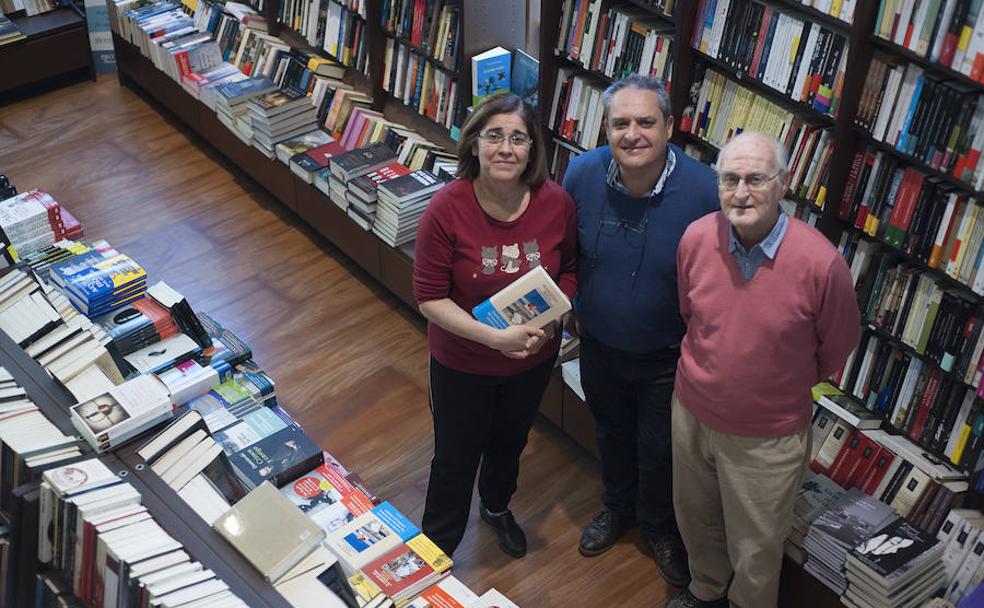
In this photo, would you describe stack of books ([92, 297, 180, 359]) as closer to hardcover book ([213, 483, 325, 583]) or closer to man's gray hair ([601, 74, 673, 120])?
hardcover book ([213, 483, 325, 583])

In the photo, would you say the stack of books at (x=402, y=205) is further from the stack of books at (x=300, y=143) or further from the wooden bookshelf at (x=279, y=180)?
the stack of books at (x=300, y=143)

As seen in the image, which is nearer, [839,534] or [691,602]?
[839,534]

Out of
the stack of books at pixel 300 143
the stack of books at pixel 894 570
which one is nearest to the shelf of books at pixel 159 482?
the stack of books at pixel 894 570

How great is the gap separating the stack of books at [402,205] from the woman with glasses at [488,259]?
1647 millimetres

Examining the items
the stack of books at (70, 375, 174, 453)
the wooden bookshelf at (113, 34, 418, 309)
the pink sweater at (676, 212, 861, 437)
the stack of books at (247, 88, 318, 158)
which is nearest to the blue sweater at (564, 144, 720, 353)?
the pink sweater at (676, 212, 861, 437)

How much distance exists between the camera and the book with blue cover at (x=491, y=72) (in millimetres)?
5020

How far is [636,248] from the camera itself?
3320 mm

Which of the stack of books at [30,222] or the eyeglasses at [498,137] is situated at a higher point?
the eyeglasses at [498,137]

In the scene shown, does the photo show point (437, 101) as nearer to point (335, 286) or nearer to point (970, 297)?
point (335, 286)

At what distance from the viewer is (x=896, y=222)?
356 centimetres

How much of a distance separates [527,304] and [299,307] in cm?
232

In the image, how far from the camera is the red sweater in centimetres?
327

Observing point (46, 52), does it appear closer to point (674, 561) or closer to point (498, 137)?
point (498, 137)

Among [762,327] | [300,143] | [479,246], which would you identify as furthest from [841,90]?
[300,143]
